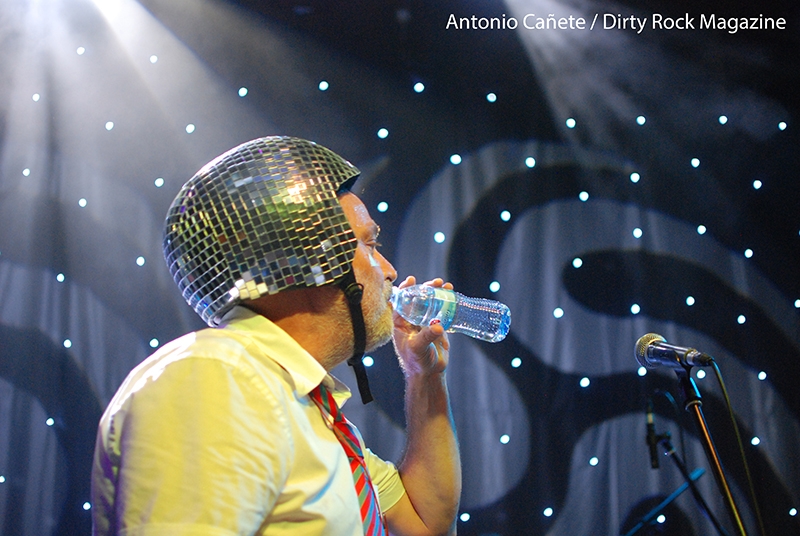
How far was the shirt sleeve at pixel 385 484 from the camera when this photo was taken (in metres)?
1.62

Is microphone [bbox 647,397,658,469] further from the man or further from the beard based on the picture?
the beard

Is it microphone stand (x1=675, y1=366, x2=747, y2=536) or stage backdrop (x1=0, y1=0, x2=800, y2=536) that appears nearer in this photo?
microphone stand (x1=675, y1=366, x2=747, y2=536)

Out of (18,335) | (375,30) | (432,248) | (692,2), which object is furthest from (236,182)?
(692,2)

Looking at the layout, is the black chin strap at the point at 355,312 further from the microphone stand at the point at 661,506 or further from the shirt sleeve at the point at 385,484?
the microphone stand at the point at 661,506

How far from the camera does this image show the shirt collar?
1136mm

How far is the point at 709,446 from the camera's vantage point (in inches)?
55.2

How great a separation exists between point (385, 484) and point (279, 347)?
678 mm

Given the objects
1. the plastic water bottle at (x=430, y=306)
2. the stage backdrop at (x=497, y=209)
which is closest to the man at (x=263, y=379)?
the plastic water bottle at (x=430, y=306)

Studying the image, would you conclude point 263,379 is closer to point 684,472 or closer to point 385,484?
point 385,484

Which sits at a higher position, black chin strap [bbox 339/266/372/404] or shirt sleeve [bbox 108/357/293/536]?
black chin strap [bbox 339/266/372/404]

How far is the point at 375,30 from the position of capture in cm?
266

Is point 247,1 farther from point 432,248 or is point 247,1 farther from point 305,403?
point 305,403

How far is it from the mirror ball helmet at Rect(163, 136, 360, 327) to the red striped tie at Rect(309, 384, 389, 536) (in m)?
0.27

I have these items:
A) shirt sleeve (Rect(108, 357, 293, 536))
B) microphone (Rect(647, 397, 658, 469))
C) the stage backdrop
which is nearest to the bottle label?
the stage backdrop
